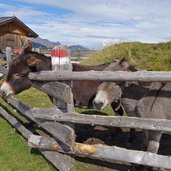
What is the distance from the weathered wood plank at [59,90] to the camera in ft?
16.1

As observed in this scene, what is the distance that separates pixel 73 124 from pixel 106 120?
571 mm

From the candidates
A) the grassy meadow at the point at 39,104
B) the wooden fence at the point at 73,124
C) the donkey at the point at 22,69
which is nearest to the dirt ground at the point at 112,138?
the wooden fence at the point at 73,124

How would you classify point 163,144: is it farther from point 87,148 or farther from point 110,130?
point 87,148

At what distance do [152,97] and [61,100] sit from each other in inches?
54.1

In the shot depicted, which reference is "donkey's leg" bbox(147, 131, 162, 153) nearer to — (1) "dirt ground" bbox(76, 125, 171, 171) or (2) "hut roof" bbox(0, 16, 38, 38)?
(1) "dirt ground" bbox(76, 125, 171, 171)

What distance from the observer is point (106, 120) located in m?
4.86

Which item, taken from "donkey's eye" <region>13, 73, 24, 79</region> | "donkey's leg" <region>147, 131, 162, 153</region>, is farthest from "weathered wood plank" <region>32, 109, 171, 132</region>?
"donkey's eye" <region>13, 73, 24, 79</region>

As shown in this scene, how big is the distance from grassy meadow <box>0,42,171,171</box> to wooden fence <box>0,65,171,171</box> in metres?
0.30

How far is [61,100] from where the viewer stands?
5.18 meters

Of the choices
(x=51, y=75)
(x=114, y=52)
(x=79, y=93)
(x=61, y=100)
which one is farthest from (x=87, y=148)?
(x=114, y=52)

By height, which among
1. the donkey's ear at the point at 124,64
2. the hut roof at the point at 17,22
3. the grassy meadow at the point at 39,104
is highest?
the hut roof at the point at 17,22

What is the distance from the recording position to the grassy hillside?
13.3 meters

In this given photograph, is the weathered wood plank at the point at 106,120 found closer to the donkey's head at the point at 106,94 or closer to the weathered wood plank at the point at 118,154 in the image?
the donkey's head at the point at 106,94

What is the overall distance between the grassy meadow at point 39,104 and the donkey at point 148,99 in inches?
39.8
